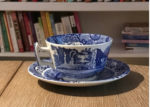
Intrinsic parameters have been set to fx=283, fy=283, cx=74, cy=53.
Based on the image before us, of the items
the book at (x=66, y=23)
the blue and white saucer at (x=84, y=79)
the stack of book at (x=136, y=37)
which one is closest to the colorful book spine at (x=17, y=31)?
the book at (x=66, y=23)

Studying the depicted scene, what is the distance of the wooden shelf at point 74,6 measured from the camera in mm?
1222

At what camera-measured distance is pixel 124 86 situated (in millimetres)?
646

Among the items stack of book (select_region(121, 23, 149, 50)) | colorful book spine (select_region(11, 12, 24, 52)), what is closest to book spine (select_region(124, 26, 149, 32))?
stack of book (select_region(121, 23, 149, 50))

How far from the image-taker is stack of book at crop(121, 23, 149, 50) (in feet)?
4.40

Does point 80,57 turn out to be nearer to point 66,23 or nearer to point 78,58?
point 78,58

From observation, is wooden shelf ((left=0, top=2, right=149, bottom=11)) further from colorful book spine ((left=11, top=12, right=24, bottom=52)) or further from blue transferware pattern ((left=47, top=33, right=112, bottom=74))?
blue transferware pattern ((left=47, top=33, right=112, bottom=74))

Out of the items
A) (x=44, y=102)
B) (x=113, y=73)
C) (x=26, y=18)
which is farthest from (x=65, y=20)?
(x=44, y=102)

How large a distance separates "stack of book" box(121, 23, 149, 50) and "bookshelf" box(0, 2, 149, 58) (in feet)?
0.10

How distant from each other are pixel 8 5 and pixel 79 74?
2.47 ft

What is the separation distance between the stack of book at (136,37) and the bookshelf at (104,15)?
29mm

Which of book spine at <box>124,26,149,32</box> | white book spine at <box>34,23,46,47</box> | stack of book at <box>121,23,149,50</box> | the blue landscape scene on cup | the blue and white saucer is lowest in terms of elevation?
stack of book at <box>121,23,149,50</box>

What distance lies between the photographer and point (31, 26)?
1331 millimetres

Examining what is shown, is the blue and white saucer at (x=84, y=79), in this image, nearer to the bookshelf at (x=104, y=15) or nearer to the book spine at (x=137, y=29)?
the bookshelf at (x=104, y=15)

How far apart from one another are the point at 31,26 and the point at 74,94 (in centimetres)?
79
